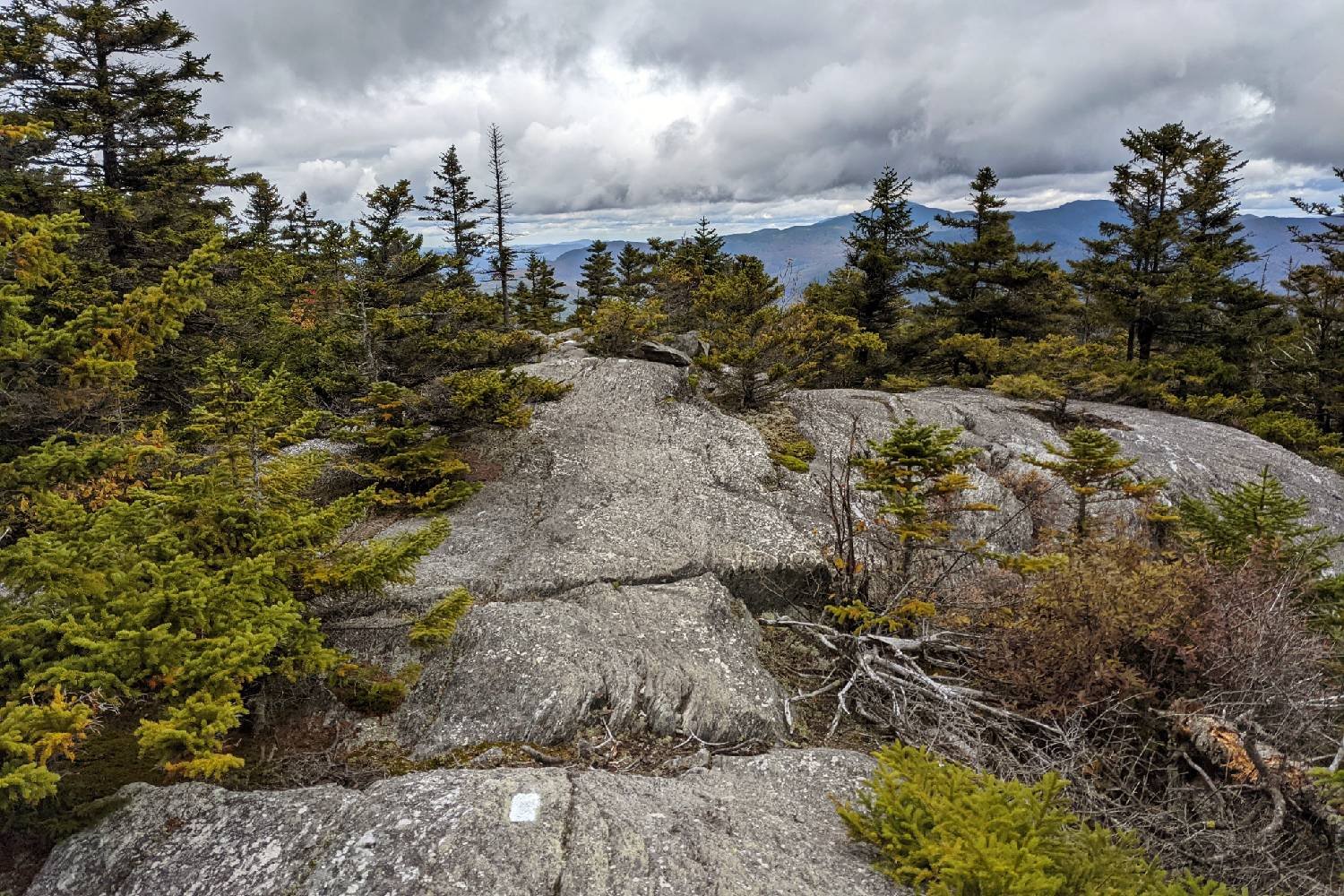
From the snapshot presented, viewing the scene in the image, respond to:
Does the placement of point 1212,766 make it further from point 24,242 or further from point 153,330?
point 24,242

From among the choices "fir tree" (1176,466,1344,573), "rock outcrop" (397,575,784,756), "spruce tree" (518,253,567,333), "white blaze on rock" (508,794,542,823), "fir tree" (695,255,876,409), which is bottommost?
"rock outcrop" (397,575,784,756)

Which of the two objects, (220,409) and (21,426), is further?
(21,426)

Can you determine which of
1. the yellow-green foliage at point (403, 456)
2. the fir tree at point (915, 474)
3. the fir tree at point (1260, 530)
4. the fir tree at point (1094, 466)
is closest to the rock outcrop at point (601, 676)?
the yellow-green foliage at point (403, 456)

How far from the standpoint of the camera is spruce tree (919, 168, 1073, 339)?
25969mm

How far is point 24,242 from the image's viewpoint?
15.2 ft

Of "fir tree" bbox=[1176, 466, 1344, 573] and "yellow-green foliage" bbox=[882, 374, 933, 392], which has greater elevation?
"yellow-green foliage" bbox=[882, 374, 933, 392]

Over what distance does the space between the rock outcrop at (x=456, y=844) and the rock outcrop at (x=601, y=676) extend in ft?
0.06

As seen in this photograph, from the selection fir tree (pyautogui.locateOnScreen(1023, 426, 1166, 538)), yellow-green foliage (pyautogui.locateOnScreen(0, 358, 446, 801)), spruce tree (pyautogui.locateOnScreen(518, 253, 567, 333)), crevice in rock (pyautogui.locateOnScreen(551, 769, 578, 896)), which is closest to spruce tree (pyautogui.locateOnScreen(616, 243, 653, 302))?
spruce tree (pyautogui.locateOnScreen(518, 253, 567, 333))

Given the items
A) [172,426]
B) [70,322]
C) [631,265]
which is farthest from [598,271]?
[70,322]

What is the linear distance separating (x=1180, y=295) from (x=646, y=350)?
20.4 m

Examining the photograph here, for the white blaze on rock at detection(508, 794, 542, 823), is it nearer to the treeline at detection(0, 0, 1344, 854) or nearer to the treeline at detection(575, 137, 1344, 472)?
the treeline at detection(0, 0, 1344, 854)

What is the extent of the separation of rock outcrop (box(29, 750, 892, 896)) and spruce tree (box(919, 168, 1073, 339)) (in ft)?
82.5

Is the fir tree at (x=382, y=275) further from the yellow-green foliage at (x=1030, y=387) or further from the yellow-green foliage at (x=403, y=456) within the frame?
the yellow-green foliage at (x=1030, y=387)

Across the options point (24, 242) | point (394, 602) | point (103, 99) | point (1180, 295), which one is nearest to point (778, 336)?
point (394, 602)
